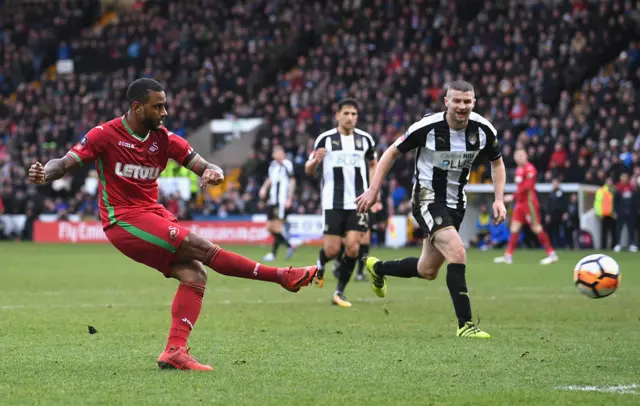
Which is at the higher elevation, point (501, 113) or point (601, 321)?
point (501, 113)

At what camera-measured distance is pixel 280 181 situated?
24.2 metres

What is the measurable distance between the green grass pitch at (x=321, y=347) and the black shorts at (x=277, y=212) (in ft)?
24.4

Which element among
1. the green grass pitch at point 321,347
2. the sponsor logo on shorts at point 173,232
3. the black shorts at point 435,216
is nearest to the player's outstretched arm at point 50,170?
the sponsor logo on shorts at point 173,232

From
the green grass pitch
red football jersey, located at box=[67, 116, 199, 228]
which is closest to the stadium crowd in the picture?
the green grass pitch

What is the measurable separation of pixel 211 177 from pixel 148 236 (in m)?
0.60

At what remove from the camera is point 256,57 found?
43062 millimetres

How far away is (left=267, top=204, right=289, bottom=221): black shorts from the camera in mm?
24250

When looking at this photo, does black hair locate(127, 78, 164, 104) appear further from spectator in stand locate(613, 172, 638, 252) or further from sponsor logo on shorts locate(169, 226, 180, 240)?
spectator in stand locate(613, 172, 638, 252)

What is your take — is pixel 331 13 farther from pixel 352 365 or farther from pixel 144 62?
pixel 352 365

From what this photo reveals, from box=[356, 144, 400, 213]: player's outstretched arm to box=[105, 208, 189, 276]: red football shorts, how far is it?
2407mm

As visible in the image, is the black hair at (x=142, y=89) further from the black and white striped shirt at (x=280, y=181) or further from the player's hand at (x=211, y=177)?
the black and white striped shirt at (x=280, y=181)

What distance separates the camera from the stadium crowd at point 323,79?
32.3 metres

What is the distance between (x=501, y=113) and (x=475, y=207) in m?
3.07

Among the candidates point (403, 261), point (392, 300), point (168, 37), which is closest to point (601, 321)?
point (403, 261)
